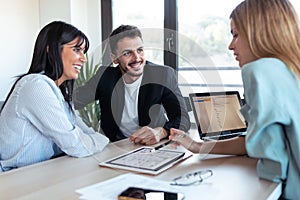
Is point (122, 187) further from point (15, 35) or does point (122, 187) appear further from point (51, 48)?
point (15, 35)

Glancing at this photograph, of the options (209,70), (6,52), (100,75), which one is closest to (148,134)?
(100,75)

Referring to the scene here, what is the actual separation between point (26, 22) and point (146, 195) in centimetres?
279

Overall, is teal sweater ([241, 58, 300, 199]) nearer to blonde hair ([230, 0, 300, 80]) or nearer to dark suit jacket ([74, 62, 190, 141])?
blonde hair ([230, 0, 300, 80])

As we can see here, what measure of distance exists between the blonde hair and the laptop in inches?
21.8

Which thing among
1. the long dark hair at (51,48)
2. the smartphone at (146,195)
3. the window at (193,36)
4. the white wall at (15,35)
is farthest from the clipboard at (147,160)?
the white wall at (15,35)

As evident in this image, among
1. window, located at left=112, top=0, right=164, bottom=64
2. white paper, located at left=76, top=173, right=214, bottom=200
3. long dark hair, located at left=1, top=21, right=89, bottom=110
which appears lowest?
white paper, located at left=76, top=173, right=214, bottom=200

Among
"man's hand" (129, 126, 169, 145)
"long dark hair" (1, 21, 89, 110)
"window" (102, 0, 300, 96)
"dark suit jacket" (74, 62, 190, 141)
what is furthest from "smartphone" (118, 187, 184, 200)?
"window" (102, 0, 300, 96)

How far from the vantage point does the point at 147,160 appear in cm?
120

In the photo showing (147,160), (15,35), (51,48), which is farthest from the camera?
(15,35)

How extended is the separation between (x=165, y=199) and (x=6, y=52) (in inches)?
104

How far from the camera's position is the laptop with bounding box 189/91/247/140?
1.51 metres

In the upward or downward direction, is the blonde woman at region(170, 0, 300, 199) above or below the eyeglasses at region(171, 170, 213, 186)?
above

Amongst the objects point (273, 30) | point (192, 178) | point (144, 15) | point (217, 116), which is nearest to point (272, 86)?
point (273, 30)

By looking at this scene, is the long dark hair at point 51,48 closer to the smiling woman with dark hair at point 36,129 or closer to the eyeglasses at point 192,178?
the smiling woman with dark hair at point 36,129
